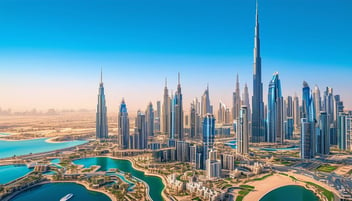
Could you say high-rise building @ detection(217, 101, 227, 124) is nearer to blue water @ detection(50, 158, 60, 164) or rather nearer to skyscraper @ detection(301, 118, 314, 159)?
skyscraper @ detection(301, 118, 314, 159)

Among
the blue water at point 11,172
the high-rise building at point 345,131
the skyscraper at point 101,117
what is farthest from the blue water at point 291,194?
the skyscraper at point 101,117

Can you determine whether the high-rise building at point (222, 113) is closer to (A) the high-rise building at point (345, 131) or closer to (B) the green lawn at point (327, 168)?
(A) the high-rise building at point (345, 131)

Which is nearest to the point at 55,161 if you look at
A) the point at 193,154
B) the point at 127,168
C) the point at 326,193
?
the point at 127,168

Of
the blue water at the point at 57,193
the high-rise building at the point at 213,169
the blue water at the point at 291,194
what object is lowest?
the blue water at the point at 291,194

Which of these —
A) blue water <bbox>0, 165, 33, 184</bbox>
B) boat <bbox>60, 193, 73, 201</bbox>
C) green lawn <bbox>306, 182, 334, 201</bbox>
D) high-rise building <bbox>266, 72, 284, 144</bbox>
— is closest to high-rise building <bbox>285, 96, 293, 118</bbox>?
high-rise building <bbox>266, 72, 284, 144</bbox>

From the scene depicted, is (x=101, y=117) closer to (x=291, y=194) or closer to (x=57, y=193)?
(x=57, y=193)
